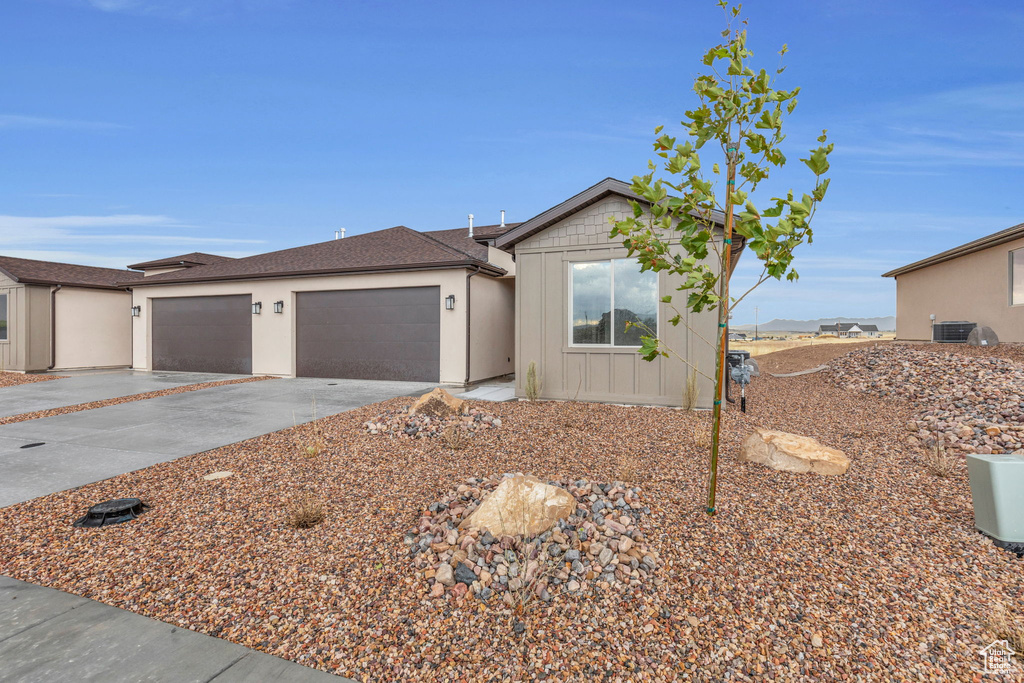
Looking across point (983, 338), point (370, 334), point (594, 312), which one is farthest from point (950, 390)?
point (370, 334)

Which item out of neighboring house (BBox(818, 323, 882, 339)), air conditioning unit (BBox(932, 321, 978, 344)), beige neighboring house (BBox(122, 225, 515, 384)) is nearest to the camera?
beige neighboring house (BBox(122, 225, 515, 384))

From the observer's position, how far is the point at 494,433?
5.77 metres

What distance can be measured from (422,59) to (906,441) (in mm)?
14548

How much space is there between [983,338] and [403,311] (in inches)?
605

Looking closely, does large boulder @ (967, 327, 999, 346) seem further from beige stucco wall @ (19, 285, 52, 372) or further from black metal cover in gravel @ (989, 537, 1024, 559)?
beige stucco wall @ (19, 285, 52, 372)

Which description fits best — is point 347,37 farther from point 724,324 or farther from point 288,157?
point 724,324

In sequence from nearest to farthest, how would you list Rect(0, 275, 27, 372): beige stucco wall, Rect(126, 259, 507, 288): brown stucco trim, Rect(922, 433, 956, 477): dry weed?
Rect(922, 433, 956, 477): dry weed, Rect(126, 259, 507, 288): brown stucco trim, Rect(0, 275, 27, 372): beige stucco wall

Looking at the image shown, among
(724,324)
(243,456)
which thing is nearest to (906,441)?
(724,324)

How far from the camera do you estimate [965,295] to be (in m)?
14.1

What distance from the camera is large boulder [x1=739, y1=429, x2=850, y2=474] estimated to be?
13.7 feet

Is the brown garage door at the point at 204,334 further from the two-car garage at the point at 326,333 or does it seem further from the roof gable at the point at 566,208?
the roof gable at the point at 566,208

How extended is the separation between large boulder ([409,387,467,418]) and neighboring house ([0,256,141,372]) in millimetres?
13374

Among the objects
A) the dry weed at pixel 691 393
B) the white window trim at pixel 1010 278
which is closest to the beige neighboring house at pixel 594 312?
the dry weed at pixel 691 393

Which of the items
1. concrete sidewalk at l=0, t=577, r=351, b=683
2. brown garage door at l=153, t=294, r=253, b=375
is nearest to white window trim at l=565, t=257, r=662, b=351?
concrete sidewalk at l=0, t=577, r=351, b=683
